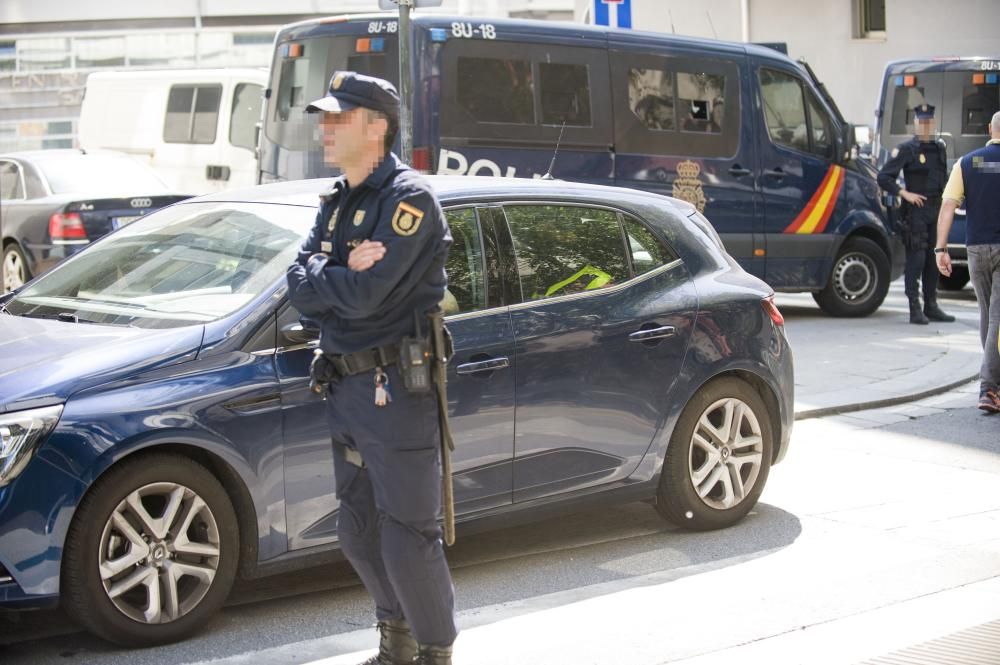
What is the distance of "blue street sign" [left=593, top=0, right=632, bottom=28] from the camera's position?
1248 centimetres

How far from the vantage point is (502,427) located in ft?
16.9

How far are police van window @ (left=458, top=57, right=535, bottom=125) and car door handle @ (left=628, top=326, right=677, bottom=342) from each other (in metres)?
6.35

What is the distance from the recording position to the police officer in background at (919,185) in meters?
13.0

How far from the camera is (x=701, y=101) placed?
1302cm

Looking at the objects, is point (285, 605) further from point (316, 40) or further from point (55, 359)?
point (316, 40)

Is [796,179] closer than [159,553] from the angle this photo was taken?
No

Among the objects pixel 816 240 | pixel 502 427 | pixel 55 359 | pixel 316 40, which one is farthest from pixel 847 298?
pixel 55 359

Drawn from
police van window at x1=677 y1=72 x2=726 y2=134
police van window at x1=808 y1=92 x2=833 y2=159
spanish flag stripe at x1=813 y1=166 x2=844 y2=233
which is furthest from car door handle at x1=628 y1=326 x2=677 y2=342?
police van window at x1=808 y1=92 x2=833 y2=159

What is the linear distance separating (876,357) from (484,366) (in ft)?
22.2

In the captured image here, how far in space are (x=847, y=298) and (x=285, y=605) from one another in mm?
9963

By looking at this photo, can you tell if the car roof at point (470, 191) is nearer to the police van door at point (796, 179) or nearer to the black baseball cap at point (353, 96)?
the black baseball cap at point (353, 96)

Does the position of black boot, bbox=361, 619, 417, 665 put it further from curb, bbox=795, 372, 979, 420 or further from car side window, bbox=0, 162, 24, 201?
car side window, bbox=0, 162, 24, 201

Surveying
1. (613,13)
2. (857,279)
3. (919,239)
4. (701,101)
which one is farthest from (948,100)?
(613,13)

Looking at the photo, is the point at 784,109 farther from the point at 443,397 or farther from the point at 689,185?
the point at 443,397
